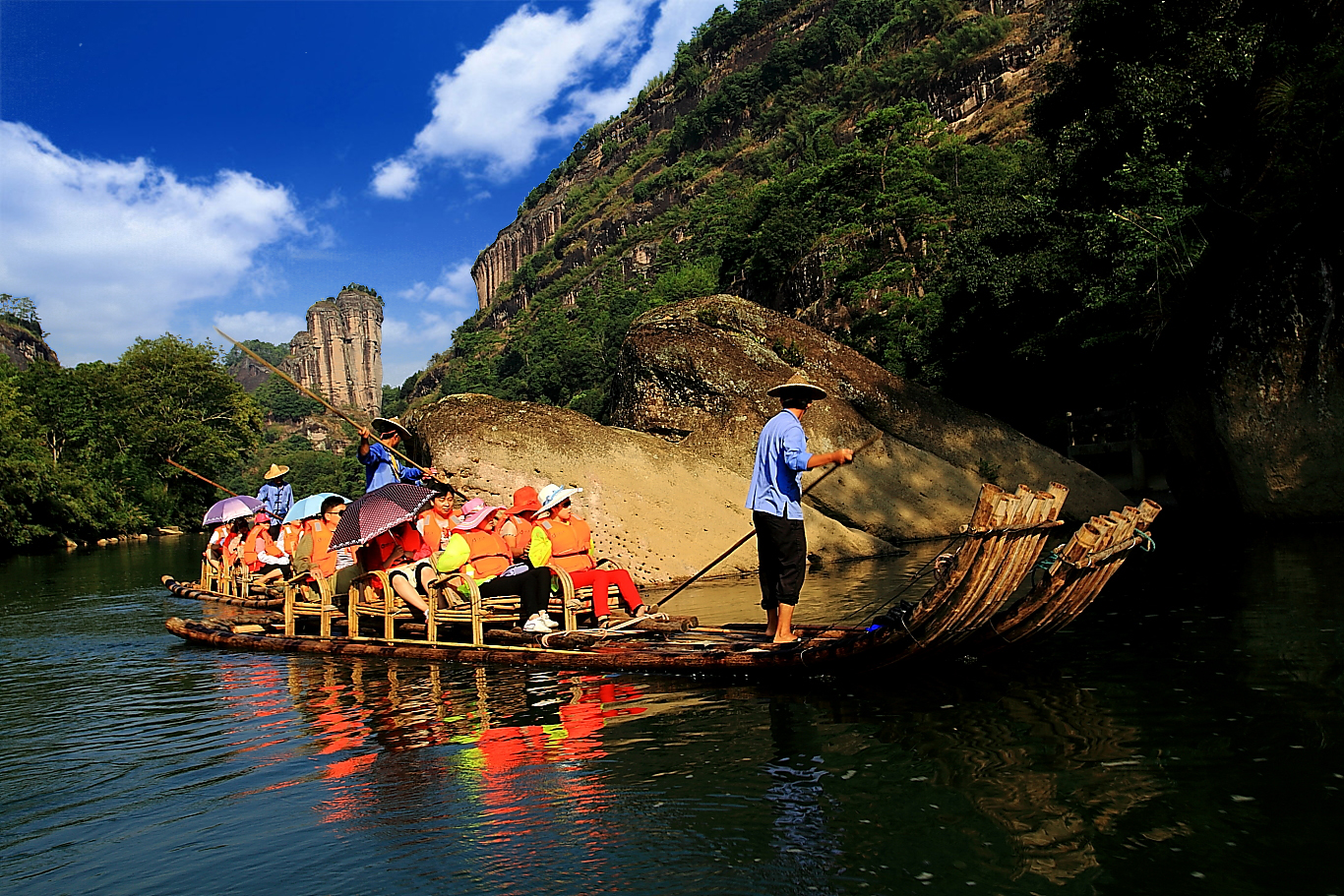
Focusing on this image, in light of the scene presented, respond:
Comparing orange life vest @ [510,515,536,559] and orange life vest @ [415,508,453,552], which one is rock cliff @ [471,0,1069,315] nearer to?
orange life vest @ [415,508,453,552]

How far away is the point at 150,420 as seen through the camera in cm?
5144

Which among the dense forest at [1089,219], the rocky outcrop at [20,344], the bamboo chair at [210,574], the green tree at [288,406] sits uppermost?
the green tree at [288,406]

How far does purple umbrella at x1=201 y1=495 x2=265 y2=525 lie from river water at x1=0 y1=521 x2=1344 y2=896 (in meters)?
7.56

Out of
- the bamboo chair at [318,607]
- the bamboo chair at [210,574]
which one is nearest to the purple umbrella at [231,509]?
the bamboo chair at [210,574]

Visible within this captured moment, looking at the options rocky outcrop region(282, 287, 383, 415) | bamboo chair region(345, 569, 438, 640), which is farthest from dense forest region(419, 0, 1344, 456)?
rocky outcrop region(282, 287, 383, 415)

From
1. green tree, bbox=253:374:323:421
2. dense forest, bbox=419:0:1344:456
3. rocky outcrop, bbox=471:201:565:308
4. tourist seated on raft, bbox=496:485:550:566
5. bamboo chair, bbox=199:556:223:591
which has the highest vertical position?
rocky outcrop, bbox=471:201:565:308

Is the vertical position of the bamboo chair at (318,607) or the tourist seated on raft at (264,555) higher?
the tourist seated on raft at (264,555)

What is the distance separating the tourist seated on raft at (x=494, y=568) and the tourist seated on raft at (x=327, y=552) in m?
2.98

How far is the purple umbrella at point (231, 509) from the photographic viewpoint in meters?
16.4

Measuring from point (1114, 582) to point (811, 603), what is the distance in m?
3.70

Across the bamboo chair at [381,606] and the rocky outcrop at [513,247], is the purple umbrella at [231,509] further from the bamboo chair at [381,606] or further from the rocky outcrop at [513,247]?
the rocky outcrop at [513,247]

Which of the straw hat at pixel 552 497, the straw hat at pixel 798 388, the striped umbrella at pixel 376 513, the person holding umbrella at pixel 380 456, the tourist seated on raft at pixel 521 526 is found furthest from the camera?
the person holding umbrella at pixel 380 456

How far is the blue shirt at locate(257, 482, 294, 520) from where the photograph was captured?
17.5m

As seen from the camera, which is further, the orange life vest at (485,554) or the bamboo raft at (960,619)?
the orange life vest at (485,554)
